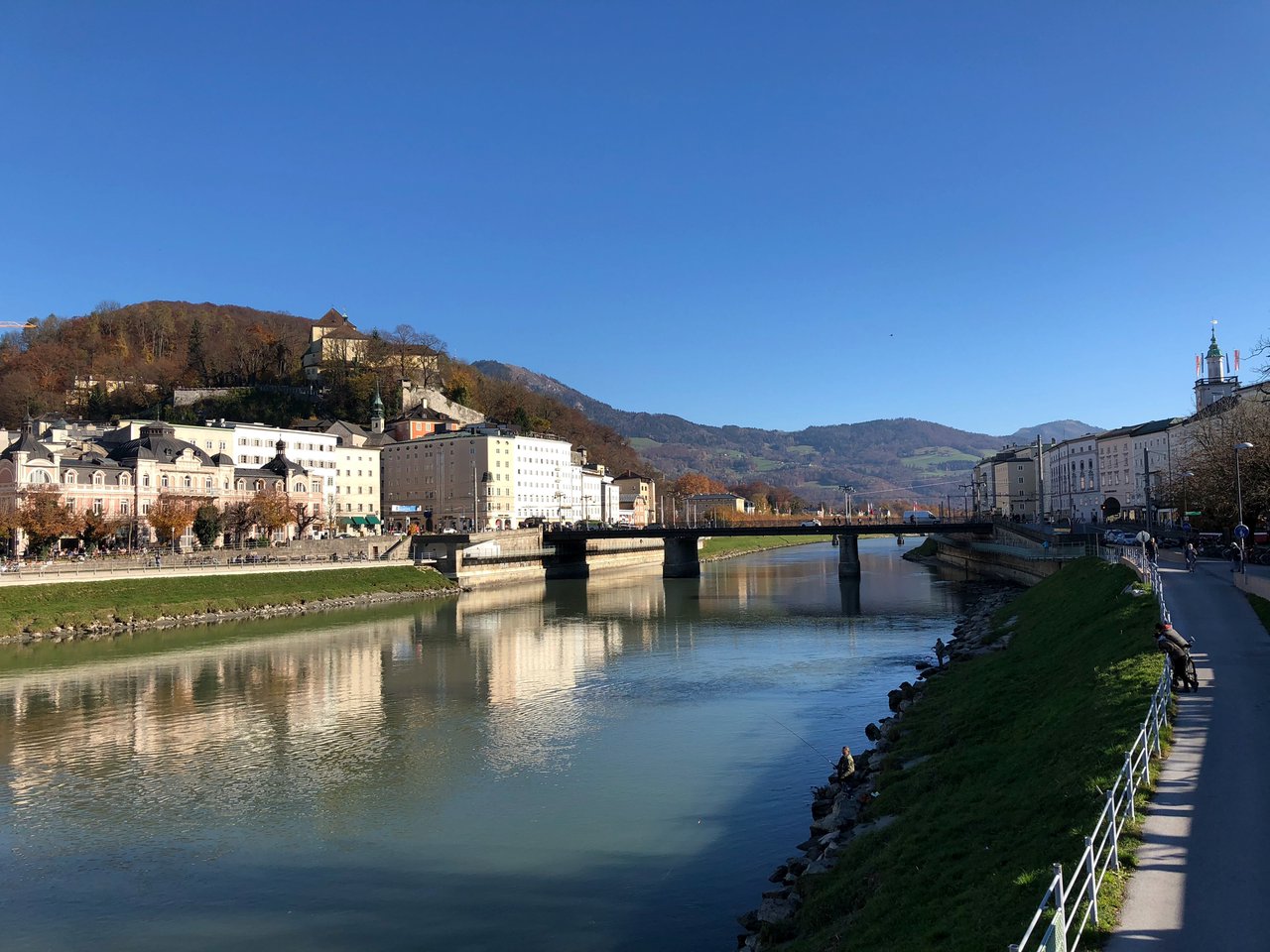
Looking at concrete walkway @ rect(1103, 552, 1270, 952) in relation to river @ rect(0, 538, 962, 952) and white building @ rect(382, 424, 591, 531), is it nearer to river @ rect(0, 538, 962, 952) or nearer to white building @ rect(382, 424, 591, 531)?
river @ rect(0, 538, 962, 952)

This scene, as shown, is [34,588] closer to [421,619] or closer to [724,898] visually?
[421,619]

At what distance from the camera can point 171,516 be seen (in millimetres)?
68688

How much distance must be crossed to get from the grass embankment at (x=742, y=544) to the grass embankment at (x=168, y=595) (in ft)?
177

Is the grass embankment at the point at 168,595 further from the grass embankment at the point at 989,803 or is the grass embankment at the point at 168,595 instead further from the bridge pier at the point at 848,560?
the grass embankment at the point at 989,803

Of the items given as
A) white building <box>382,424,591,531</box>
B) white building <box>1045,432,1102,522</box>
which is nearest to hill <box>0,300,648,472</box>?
white building <box>382,424,591,531</box>

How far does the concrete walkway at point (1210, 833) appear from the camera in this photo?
26.3 ft

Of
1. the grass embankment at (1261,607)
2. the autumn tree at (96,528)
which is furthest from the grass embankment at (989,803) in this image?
the autumn tree at (96,528)

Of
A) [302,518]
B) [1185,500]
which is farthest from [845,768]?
[302,518]

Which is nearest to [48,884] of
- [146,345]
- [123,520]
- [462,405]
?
[123,520]

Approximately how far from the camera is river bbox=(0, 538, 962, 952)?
14.3 m

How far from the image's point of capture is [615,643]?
4400 cm

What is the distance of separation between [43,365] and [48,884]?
12764cm

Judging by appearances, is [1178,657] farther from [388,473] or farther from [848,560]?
[388,473]

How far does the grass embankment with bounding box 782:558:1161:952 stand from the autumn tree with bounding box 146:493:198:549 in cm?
6067
